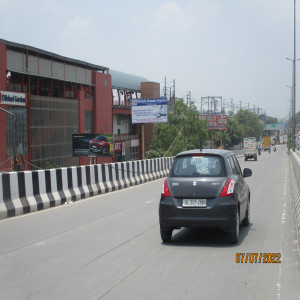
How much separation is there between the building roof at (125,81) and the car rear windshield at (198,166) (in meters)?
51.0

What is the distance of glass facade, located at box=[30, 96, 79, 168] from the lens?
3444 centimetres

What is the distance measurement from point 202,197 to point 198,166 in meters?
0.66

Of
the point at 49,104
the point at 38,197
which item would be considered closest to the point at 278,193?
the point at 38,197

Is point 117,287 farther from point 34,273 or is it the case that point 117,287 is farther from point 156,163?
point 156,163

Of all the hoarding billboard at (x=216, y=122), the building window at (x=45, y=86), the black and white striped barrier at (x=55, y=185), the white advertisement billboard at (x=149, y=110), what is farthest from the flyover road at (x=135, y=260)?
the hoarding billboard at (x=216, y=122)

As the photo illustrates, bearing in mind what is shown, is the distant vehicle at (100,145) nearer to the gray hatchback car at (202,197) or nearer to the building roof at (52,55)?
the building roof at (52,55)

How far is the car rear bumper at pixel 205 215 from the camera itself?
8289 millimetres

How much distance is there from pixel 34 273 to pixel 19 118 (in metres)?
26.7

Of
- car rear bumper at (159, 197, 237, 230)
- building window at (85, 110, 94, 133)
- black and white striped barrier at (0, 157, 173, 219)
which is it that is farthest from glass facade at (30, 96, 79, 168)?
car rear bumper at (159, 197, 237, 230)

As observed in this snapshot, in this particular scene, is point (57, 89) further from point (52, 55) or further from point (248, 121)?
point (248, 121)

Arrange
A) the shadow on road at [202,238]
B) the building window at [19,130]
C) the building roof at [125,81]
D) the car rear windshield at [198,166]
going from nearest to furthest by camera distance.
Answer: the shadow on road at [202,238] → the car rear windshield at [198,166] → the building window at [19,130] → the building roof at [125,81]

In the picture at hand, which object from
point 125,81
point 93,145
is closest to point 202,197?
point 93,145

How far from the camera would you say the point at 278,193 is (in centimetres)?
1841
